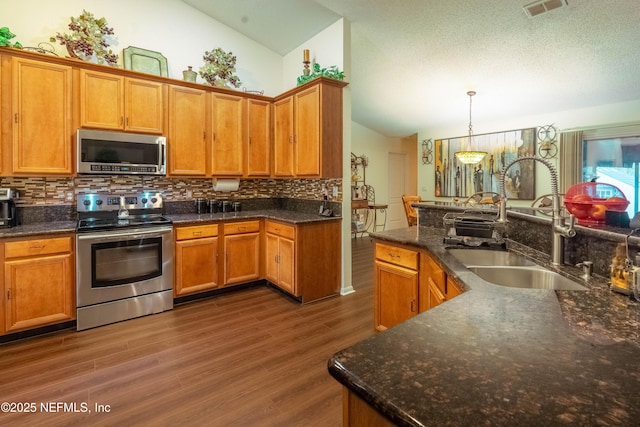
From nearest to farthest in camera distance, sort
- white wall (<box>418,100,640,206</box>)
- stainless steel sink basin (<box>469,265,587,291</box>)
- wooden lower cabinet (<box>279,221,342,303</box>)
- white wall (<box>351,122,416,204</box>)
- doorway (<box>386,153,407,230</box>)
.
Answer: stainless steel sink basin (<box>469,265,587,291</box>) → wooden lower cabinet (<box>279,221,342,303</box>) → white wall (<box>418,100,640,206</box>) → white wall (<box>351,122,416,204</box>) → doorway (<box>386,153,407,230</box>)

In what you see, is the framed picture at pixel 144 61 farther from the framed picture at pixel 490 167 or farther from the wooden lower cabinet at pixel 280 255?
the framed picture at pixel 490 167

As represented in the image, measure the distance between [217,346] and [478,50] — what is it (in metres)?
4.09

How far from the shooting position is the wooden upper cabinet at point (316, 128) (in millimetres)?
3416

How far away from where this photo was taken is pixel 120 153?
3.15 m

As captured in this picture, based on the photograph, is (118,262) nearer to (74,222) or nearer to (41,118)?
(74,222)

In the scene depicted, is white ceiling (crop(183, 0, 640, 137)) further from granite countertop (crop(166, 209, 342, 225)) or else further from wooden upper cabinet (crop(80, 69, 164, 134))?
granite countertop (crop(166, 209, 342, 225))

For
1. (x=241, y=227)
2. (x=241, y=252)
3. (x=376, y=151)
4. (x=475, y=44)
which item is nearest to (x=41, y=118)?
(x=241, y=227)

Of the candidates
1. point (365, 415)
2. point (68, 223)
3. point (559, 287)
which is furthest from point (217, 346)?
point (559, 287)

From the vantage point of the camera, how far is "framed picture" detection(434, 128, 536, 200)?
5.75m

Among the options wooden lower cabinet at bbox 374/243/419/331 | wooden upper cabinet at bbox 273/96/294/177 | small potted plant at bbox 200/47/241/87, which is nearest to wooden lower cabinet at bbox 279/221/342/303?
wooden upper cabinet at bbox 273/96/294/177

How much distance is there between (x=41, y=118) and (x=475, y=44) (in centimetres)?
435

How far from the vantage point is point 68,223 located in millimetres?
2984

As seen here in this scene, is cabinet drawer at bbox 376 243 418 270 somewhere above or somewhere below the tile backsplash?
below

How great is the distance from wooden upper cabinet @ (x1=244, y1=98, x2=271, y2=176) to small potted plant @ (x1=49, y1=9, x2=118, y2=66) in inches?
57.6
